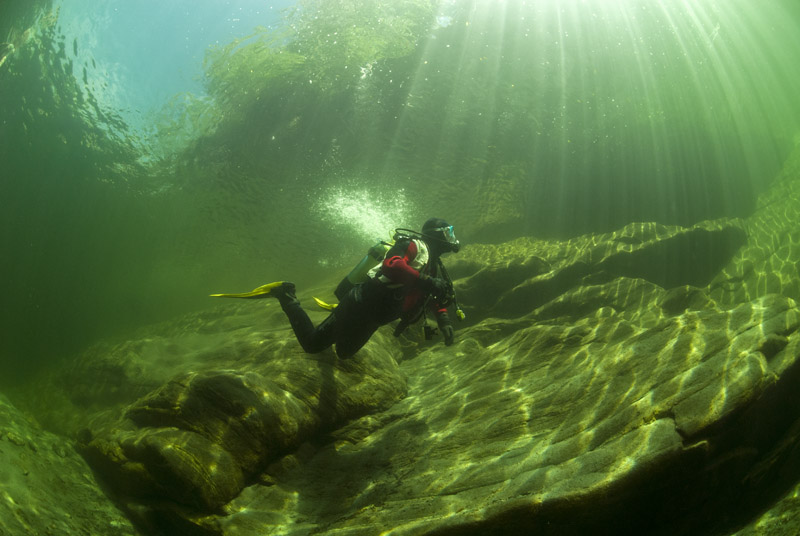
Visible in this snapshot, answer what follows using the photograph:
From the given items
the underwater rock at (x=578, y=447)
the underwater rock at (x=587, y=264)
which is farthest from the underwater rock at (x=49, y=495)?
the underwater rock at (x=587, y=264)

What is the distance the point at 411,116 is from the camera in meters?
15.0

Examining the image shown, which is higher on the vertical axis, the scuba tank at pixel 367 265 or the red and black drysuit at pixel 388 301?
the scuba tank at pixel 367 265

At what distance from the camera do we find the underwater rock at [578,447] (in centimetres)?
220

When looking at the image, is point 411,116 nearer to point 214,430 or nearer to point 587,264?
point 587,264

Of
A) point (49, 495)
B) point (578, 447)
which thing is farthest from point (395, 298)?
point (49, 495)

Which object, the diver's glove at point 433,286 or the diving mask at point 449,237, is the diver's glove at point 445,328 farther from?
the diving mask at point 449,237

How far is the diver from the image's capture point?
395 centimetres

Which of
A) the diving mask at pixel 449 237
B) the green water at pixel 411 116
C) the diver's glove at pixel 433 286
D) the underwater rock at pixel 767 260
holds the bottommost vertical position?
the underwater rock at pixel 767 260

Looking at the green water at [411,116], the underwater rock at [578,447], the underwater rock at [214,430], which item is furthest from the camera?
the green water at [411,116]

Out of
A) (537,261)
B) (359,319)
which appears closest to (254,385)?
(359,319)

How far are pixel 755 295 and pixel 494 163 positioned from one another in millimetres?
9221

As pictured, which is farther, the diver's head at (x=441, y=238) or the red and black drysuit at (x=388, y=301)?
the diver's head at (x=441, y=238)

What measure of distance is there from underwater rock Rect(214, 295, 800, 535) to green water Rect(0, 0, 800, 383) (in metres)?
8.83

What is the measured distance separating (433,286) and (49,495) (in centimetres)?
441
